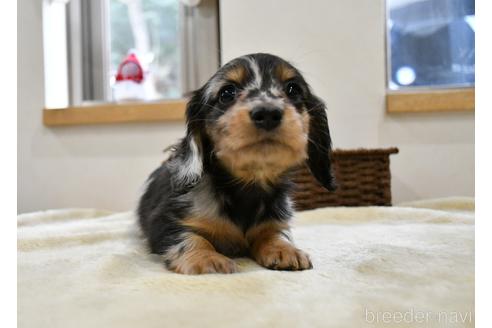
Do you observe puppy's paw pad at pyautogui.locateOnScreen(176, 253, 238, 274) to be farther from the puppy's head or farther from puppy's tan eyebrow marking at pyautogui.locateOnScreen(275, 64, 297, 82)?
puppy's tan eyebrow marking at pyautogui.locateOnScreen(275, 64, 297, 82)

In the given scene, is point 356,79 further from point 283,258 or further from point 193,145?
point 283,258

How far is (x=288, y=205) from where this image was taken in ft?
5.46

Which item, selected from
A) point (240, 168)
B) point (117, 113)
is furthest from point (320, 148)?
point (117, 113)

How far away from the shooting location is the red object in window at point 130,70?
3.29m

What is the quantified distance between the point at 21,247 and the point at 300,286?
1106 millimetres

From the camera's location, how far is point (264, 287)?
1075mm

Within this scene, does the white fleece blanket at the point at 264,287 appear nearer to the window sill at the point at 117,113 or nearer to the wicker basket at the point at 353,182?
the wicker basket at the point at 353,182

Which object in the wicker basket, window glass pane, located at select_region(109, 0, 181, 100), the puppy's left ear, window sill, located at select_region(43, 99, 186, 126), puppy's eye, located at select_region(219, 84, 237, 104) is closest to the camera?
puppy's eye, located at select_region(219, 84, 237, 104)

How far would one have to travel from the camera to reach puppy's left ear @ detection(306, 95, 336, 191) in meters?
1.67

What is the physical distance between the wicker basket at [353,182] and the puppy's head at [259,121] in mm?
866

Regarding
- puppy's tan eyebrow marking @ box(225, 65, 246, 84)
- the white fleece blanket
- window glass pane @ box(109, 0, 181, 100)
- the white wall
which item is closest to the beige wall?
the white wall

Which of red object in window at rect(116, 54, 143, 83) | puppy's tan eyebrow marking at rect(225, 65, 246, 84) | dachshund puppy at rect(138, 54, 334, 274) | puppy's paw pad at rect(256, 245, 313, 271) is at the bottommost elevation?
puppy's paw pad at rect(256, 245, 313, 271)

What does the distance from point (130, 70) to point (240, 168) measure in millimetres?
2171

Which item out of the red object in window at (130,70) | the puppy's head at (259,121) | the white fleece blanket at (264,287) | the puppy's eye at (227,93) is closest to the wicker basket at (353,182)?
the white fleece blanket at (264,287)
